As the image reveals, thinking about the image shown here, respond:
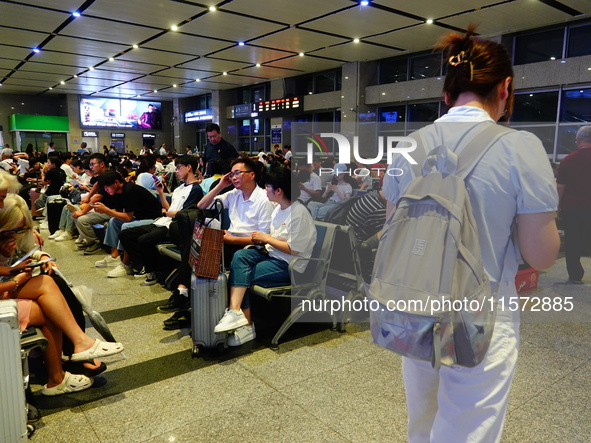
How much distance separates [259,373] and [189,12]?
27.6 feet

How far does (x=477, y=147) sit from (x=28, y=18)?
11.4 m

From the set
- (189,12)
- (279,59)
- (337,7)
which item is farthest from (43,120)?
(337,7)

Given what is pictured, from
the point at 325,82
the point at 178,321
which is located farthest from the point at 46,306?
the point at 325,82

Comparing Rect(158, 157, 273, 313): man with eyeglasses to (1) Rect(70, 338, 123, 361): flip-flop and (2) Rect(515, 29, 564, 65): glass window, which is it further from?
(2) Rect(515, 29, 564, 65): glass window

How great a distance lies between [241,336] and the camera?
3.43 meters

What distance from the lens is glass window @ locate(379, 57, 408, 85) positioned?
1319 centimetres

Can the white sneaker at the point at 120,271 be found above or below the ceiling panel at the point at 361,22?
below

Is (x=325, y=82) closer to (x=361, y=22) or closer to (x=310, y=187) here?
(x=361, y=22)

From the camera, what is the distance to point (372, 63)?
13.8m

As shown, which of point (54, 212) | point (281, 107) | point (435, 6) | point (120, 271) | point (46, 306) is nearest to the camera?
point (46, 306)

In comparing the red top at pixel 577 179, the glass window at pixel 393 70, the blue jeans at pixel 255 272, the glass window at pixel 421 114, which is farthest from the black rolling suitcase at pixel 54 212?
the glass window at pixel 393 70

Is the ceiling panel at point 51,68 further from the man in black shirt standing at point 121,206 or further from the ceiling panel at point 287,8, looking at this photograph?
the man in black shirt standing at point 121,206

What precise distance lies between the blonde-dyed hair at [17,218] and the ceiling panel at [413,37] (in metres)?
9.17

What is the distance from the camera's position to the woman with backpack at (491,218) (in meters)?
1.10
